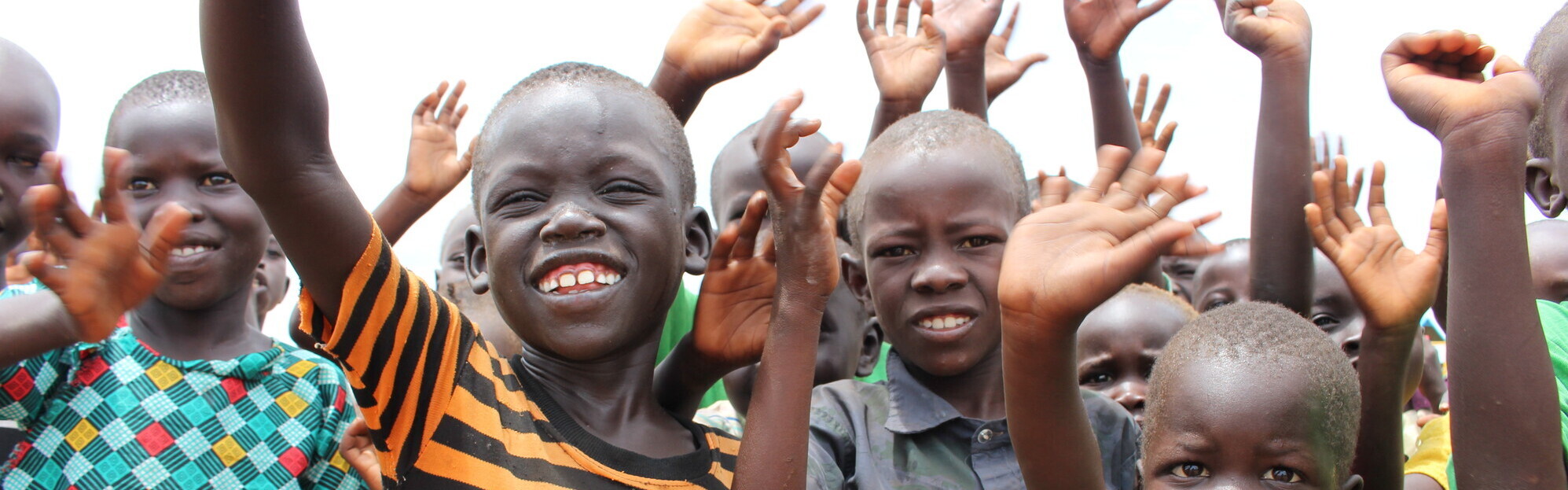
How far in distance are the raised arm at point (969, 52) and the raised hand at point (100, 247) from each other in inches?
89.8

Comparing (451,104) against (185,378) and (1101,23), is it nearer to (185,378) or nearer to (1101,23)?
(185,378)

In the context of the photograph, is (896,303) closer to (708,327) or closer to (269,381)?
(708,327)

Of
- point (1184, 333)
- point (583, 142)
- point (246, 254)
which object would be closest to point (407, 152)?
point (246, 254)

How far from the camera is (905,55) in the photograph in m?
3.27

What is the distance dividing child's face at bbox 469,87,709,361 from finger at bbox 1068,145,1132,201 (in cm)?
74

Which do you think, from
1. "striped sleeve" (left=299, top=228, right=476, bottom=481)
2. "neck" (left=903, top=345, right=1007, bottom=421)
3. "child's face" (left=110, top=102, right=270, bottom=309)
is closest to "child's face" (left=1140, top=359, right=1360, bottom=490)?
"neck" (left=903, top=345, right=1007, bottom=421)

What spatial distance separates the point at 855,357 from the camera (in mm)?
3307

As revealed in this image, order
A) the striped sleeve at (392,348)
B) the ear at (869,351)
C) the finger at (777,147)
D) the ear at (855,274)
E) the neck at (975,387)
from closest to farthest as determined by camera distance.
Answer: the striped sleeve at (392,348) → the finger at (777,147) → the neck at (975,387) → the ear at (855,274) → the ear at (869,351)

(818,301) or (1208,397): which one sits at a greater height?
(818,301)

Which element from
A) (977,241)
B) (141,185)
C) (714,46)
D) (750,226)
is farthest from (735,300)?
(141,185)

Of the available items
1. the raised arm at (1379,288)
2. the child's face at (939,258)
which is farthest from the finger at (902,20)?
the raised arm at (1379,288)

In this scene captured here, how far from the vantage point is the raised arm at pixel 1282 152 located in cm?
263

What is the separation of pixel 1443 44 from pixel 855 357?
1.69m

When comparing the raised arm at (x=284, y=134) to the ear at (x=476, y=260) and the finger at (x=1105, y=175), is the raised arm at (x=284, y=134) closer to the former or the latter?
the ear at (x=476, y=260)
